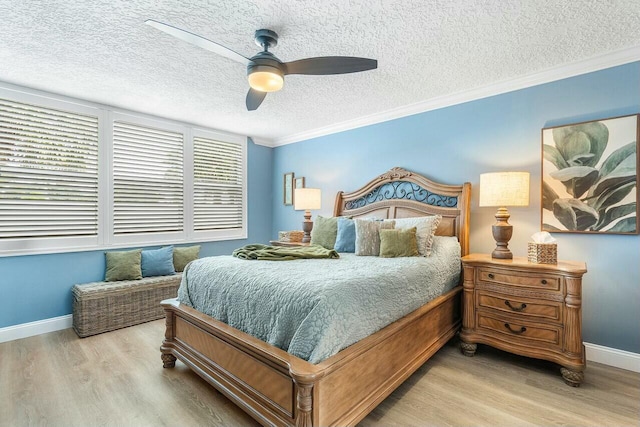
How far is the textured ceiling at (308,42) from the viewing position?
194 cm

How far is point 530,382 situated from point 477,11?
8.81 ft

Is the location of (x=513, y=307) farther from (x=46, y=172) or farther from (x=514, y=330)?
(x=46, y=172)

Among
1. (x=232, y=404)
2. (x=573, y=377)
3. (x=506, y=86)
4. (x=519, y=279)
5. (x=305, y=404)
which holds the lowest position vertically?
(x=232, y=404)

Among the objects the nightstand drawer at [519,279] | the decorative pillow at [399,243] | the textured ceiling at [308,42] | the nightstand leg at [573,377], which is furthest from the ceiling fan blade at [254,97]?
the nightstand leg at [573,377]

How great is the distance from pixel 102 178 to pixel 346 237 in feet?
10.0

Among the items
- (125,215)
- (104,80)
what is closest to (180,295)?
(125,215)

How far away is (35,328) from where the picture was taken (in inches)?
125

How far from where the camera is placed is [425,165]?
3621mm

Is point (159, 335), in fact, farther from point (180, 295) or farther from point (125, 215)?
point (125, 215)

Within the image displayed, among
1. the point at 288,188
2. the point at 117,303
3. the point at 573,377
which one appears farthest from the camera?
the point at 288,188

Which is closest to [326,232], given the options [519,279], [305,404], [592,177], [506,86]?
[519,279]

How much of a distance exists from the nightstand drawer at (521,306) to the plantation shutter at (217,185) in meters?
3.82

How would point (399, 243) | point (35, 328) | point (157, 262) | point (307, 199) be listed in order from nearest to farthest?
1. point (399, 243)
2. point (35, 328)
3. point (157, 262)
4. point (307, 199)

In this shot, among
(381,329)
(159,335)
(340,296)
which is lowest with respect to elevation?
(159,335)
